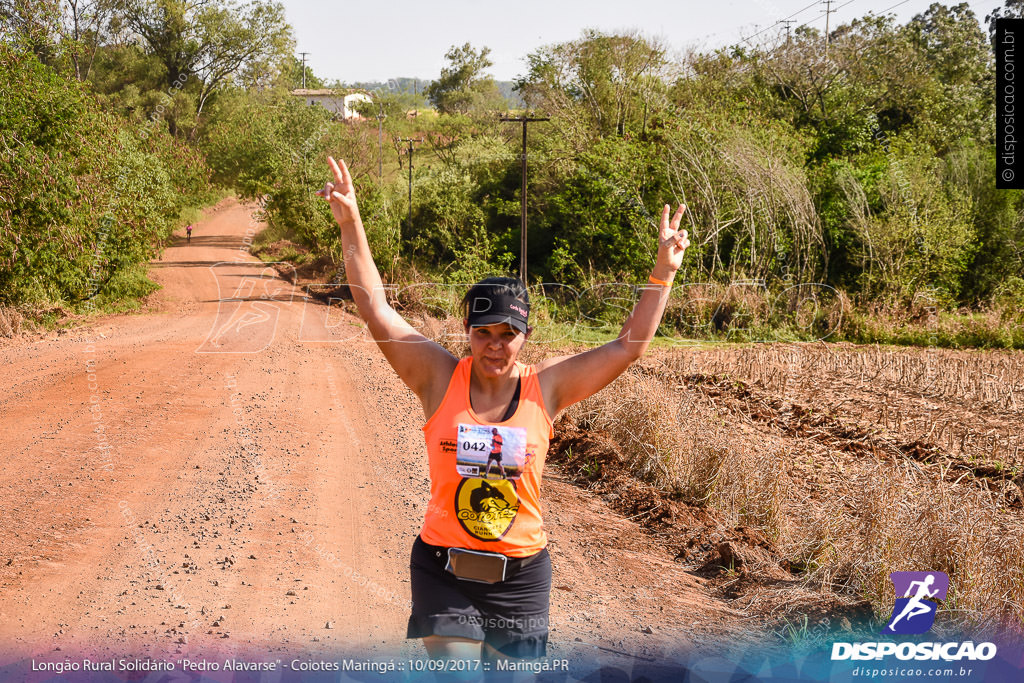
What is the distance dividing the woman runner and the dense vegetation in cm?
1617

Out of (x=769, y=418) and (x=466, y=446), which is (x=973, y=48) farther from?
(x=466, y=446)

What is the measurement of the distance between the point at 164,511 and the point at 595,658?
362 centimetres

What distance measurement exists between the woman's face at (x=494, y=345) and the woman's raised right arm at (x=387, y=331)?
0.20 m

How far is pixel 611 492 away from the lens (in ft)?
25.5

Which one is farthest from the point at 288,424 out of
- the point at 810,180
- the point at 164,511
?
the point at 810,180

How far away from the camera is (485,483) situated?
9.05ft

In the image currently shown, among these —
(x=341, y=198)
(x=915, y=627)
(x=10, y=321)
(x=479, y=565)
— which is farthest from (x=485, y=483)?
(x=10, y=321)

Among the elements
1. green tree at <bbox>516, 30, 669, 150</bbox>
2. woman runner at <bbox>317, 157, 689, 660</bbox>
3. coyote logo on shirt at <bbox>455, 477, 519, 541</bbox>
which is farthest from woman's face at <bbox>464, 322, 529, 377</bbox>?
green tree at <bbox>516, 30, 669, 150</bbox>

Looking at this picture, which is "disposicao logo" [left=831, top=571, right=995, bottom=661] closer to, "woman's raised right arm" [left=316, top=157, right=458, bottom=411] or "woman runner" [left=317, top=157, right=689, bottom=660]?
"woman runner" [left=317, top=157, right=689, bottom=660]

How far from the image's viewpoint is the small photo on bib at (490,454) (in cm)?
276

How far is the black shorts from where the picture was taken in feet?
9.01

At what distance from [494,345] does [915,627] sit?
3530 mm

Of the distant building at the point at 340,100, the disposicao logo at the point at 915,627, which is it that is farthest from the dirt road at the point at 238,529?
the distant building at the point at 340,100

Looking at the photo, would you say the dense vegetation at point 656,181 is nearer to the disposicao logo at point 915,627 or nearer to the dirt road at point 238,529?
the dirt road at point 238,529
